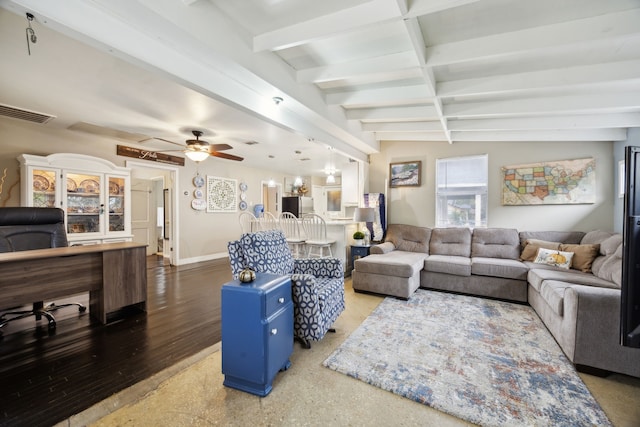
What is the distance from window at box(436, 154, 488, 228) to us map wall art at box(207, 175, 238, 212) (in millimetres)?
4747

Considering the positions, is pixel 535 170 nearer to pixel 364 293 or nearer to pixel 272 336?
pixel 364 293

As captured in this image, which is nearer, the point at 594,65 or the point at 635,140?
the point at 594,65

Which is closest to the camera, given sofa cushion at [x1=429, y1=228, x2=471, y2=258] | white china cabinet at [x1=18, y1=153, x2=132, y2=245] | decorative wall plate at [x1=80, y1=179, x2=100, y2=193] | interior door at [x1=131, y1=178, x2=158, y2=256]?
white china cabinet at [x1=18, y1=153, x2=132, y2=245]

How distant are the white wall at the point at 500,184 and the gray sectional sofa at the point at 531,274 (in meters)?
0.33

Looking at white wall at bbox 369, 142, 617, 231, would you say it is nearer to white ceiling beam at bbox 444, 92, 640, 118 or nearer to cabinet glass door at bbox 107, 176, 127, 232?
white ceiling beam at bbox 444, 92, 640, 118

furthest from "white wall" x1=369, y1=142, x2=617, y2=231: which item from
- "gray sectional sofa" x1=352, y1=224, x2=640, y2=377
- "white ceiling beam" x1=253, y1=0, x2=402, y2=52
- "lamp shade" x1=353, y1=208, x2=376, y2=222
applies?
"white ceiling beam" x1=253, y1=0, x2=402, y2=52

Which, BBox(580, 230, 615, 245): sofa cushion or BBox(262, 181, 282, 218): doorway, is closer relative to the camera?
BBox(580, 230, 615, 245): sofa cushion

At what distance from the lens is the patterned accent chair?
211 centimetres

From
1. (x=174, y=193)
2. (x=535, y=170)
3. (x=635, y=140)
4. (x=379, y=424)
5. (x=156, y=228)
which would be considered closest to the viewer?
(x=379, y=424)

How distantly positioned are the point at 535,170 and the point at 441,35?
317 cm

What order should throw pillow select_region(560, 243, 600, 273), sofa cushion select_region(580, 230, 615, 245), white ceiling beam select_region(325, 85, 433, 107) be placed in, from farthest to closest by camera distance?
sofa cushion select_region(580, 230, 615, 245) < throw pillow select_region(560, 243, 600, 273) < white ceiling beam select_region(325, 85, 433, 107)

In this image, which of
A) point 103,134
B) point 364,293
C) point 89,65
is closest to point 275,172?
point 103,134

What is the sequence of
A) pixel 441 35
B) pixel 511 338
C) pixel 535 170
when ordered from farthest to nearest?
pixel 535 170, pixel 511 338, pixel 441 35

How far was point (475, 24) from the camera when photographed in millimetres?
1893
